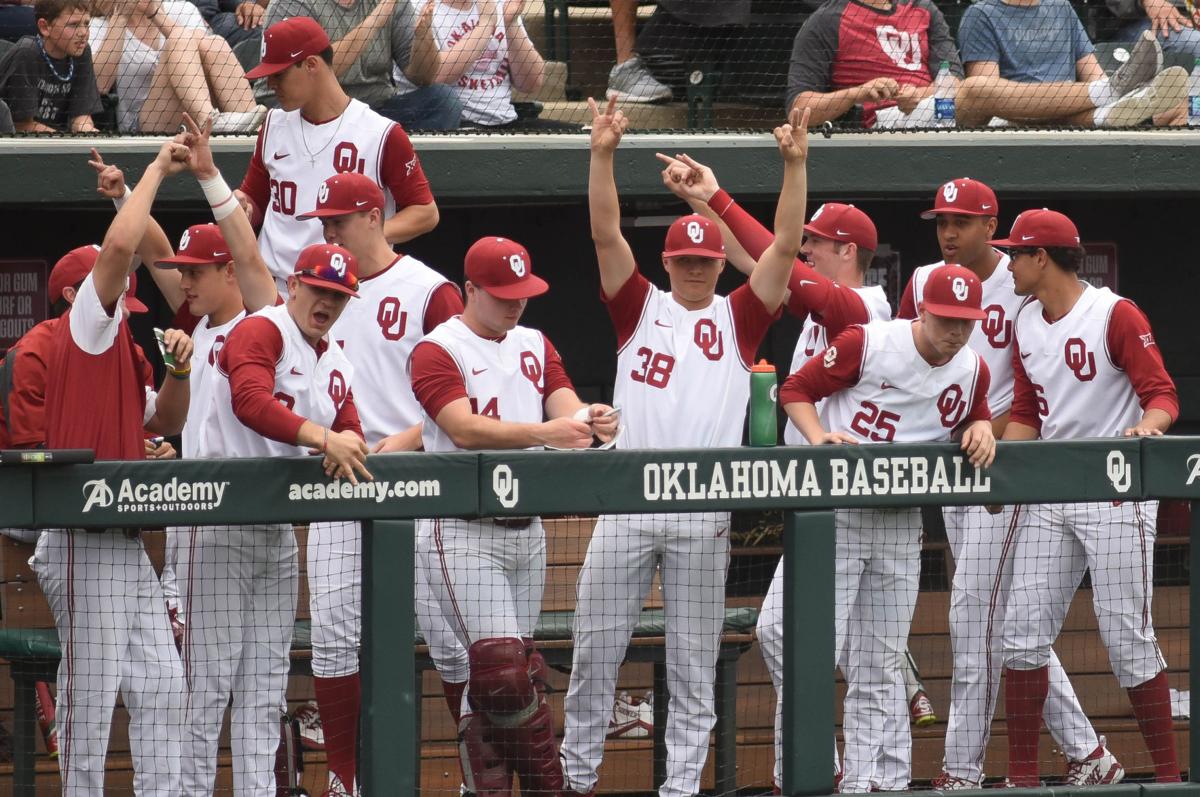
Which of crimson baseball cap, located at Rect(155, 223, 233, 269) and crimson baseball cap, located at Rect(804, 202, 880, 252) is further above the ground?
crimson baseball cap, located at Rect(804, 202, 880, 252)

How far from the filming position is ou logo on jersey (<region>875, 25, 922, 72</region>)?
7410 mm

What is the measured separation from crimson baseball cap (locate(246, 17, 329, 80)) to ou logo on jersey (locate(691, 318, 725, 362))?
1.54 metres

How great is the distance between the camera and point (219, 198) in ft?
15.9

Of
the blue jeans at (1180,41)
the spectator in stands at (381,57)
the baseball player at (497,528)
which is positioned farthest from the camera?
the blue jeans at (1180,41)

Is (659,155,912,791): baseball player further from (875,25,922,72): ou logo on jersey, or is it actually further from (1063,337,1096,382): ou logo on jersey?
(875,25,922,72): ou logo on jersey

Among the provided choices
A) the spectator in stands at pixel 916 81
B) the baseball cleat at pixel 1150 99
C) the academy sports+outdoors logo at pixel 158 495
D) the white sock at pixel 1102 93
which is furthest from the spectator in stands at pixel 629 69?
the academy sports+outdoors logo at pixel 158 495

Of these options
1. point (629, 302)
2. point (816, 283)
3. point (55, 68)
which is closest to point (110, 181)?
point (629, 302)

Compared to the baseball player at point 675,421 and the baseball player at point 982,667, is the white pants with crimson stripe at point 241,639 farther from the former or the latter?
the baseball player at point 982,667

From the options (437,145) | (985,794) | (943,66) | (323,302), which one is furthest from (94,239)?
(985,794)

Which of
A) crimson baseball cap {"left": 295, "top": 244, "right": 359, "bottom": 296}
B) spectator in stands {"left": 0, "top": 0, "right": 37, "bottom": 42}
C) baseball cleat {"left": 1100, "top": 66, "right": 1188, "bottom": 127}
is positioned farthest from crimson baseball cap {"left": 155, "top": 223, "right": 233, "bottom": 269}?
baseball cleat {"left": 1100, "top": 66, "right": 1188, "bottom": 127}

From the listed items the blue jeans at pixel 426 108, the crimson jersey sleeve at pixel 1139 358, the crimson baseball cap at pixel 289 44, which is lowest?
the crimson jersey sleeve at pixel 1139 358

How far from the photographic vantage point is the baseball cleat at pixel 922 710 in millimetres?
5793

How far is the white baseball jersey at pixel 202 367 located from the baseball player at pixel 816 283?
1455 millimetres

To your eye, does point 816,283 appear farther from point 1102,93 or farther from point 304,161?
point 1102,93
